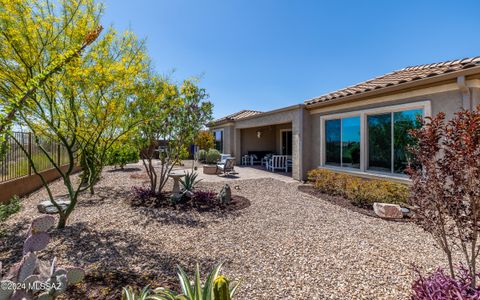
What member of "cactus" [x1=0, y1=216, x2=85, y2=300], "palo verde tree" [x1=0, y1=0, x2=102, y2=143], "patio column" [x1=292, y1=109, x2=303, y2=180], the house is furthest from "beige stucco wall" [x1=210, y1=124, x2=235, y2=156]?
"cactus" [x1=0, y1=216, x2=85, y2=300]

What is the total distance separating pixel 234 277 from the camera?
10.7ft

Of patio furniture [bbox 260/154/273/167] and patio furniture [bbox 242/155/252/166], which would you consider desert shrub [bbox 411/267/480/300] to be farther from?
patio furniture [bbox 242/155/252/166]

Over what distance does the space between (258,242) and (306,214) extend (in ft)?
7.73

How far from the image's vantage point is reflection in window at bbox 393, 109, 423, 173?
7242mm

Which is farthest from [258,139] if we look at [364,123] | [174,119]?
[174,119]

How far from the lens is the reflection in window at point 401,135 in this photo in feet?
23.8

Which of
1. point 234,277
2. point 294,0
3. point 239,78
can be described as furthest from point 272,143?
point 234,277

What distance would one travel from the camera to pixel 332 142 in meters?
10.3

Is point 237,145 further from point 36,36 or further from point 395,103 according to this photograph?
point 36,36

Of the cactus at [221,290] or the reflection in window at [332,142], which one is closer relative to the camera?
the cactus at [221,290]

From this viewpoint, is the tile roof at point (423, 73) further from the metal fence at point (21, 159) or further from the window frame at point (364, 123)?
the metal fence at point (21, 159)

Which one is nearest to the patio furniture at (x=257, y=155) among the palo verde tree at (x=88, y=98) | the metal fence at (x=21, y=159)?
the metal fence at (x=21, y=159)

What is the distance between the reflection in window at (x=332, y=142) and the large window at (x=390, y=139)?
4.81 feet

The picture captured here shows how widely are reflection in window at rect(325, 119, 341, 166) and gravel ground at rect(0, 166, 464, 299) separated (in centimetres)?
371
